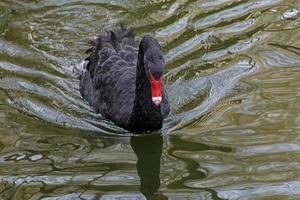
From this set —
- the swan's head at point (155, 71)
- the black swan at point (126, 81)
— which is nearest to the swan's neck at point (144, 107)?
the black swan at point (126, 81)

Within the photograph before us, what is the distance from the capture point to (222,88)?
22.4ft

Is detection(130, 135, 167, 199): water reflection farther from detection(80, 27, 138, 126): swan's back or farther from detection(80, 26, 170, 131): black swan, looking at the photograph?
detection(80, 27, 138, 126): swan's back

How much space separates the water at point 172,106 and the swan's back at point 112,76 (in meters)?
0.12

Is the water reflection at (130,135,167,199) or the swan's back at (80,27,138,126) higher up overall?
the swan's back at (80,27,138,126)

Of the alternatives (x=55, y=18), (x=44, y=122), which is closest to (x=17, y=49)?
(x=55, y=18)

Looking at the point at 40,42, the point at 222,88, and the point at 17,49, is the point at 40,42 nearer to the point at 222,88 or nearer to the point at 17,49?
the point at 17,49

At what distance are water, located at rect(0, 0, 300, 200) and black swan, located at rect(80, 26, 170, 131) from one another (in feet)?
0.40

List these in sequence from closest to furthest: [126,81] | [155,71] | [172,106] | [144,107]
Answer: [155,71] → [144,107] → [126,81] → [172,106]

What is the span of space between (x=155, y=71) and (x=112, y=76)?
3.43ft

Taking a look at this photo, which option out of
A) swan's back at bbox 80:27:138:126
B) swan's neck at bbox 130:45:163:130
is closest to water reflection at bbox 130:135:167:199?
swan's neck at bbox 130:45:163:130

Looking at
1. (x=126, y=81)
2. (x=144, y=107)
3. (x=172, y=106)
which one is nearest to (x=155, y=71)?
(x=144, y=107)

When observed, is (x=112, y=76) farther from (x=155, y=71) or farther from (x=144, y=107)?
(x=155, y=71)

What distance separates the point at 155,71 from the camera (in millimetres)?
5559

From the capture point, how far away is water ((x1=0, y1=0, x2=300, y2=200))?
5.49 meters
